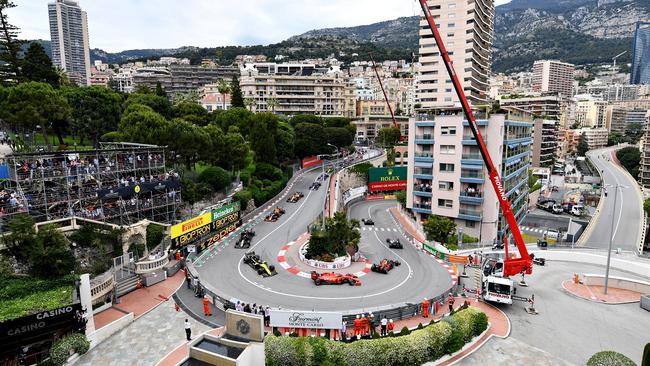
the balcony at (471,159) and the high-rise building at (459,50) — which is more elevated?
the high-rise building at (459,50)

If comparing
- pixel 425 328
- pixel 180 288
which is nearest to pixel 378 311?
pixel 425 328

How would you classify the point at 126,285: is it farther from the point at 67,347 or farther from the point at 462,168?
the point at 462,168

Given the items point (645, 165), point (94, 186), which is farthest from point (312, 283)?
point (645, 165)

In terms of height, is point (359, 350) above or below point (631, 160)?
below

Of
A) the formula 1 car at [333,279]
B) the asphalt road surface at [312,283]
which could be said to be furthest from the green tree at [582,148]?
the formula 1 car at [333,279]

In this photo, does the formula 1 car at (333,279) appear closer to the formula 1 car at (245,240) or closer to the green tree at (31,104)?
the formula 1 car at (245,240)

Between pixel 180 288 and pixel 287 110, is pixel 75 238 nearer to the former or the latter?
pixel 180 288

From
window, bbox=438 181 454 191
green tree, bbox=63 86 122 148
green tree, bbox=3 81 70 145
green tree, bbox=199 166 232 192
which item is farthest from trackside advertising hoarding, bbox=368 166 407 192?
green tree, bbox=3 81 70 145
